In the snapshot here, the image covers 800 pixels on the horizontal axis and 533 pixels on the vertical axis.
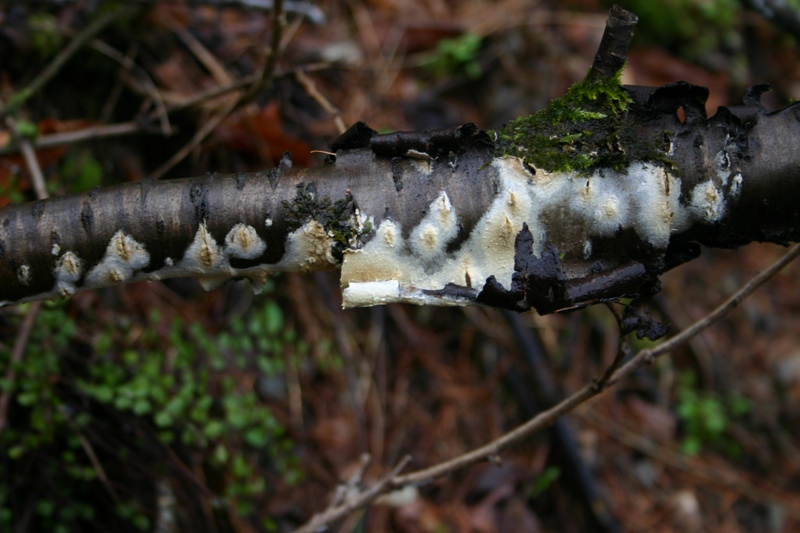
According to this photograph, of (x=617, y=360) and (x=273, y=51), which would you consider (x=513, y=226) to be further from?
(x=273, y=51)

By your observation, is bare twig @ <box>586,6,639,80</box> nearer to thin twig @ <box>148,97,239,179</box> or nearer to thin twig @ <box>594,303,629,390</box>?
thin twig @ <box>594,303,629,390</box>

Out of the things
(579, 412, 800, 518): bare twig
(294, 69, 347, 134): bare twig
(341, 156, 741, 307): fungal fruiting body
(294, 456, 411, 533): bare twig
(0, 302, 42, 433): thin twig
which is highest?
(294, 69, 347, 134): bare twig

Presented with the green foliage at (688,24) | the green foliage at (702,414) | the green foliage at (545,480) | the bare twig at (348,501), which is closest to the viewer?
the bare twig at (348,501)

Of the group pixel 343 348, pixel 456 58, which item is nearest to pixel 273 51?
pixel 343 348

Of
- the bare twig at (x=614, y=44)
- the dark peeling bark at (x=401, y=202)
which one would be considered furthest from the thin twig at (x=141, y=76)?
the bare twig at (x=614, y=44)

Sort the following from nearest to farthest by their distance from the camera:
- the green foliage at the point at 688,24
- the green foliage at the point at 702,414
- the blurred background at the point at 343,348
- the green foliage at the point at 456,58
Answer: the blurred background at the point at 343,348, the green foliage at the point at 702,414, the green foliage at the point at 456,58, the green foliage at the point at 688,24

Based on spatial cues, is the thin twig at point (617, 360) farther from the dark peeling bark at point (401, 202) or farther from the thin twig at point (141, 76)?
the thin twig at point (141, 76)

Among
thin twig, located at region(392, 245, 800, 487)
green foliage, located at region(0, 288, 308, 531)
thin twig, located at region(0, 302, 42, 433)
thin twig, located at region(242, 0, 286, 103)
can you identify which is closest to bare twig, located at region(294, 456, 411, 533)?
thin twig, located at region(392, 245, 800, 487)
